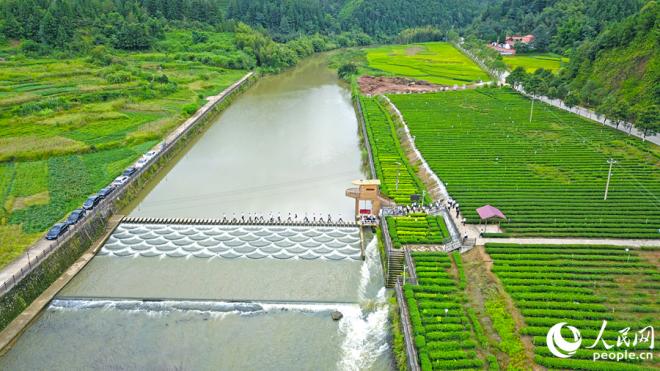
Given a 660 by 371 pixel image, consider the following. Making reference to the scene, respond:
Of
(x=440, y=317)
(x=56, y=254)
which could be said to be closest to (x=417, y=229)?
(x=440, y=317)

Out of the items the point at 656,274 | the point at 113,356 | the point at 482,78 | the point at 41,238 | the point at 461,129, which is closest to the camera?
the point at 113,356

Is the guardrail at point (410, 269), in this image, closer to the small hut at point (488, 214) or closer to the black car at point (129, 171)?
the small hut at point (488, 214)

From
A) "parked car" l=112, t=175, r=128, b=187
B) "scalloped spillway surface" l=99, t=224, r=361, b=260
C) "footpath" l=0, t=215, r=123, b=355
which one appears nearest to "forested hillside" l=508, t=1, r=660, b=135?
"scalloped spillway surface" l=99, t=224, r=361, b=260

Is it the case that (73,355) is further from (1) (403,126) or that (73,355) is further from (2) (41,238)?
(1) (403,126)

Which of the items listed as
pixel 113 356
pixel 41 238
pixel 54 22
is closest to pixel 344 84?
pixel 54 22

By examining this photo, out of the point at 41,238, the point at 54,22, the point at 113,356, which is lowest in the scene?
the point at 113,356

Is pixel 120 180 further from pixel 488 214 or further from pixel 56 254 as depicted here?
→ pixel 488 214
